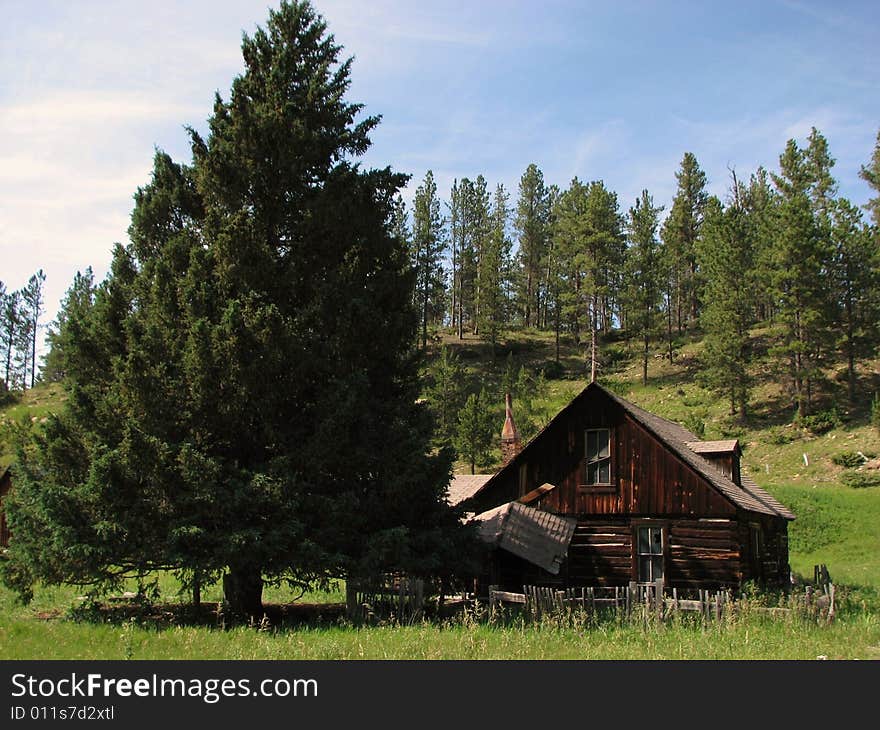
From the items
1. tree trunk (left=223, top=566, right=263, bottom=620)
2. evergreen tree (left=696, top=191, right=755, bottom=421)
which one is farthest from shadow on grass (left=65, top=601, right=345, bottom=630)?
evergreen tree (left=696, top=191, right=755, bottom=421)

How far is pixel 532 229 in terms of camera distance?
93062mm

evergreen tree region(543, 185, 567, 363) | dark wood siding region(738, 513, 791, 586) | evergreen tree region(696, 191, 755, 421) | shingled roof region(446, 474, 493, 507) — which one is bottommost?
dark wood siding region(738, 513, 791, 586)

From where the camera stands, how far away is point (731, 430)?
173 ft

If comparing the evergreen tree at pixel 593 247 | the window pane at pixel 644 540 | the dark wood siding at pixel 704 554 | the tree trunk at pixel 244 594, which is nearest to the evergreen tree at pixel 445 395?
the evergreen tree at pixel 593 247

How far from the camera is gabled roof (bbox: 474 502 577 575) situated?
76.6ft

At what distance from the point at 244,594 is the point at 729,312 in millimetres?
46683

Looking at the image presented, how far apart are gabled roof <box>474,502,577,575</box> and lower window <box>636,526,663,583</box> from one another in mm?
2268

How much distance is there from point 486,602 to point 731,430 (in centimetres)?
3671

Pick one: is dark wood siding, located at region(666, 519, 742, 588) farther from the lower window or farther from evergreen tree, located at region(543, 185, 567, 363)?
evergreen tree, located at region(543, 185, 567, 363)

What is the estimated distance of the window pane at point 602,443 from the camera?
25641 millimetres

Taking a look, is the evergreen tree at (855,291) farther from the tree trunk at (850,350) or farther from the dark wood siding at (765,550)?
the dark wood siding at (765,550)

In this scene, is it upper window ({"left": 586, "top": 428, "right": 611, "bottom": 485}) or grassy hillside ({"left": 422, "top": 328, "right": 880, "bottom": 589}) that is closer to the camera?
upper window ({"left": 586, "top": 428, "right": 611, "bottom": 485})

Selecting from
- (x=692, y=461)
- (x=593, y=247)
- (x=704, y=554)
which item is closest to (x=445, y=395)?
(x=593, y=247)

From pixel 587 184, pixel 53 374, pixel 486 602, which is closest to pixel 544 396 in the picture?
pixel 587 184
